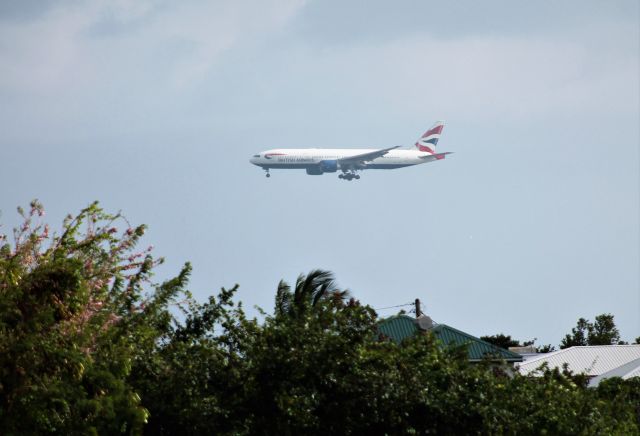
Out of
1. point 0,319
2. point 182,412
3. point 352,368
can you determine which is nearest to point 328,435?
point 352,368

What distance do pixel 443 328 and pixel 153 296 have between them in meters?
29.9

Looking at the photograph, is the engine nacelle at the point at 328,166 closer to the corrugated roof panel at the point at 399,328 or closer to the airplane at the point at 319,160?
the airplane at the point at 319,160

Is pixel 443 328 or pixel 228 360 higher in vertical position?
pixel 443 328

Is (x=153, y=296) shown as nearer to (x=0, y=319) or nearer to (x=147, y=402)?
(x=147, y=402)

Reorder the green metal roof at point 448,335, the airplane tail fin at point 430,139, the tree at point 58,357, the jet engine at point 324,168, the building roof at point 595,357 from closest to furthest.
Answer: the tree at point 58,357 → the green metal roof at point 448,335 → the building roof at point 595,357 → the jet engine at point 324,168 → the airplane tail fin at point 430,139

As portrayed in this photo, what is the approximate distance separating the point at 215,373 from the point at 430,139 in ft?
571

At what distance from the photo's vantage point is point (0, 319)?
1524cm

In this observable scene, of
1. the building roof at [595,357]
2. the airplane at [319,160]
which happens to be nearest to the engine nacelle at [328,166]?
Result: the airplane at [319,160]

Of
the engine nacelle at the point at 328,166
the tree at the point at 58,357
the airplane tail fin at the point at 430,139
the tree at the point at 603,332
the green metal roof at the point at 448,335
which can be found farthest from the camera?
the airplane tail fin at the point at 430,139

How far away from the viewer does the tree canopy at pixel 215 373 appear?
50.5 ft

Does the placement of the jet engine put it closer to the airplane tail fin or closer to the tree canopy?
the airplane tail fin

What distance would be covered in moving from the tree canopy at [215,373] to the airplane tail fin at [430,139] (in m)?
171

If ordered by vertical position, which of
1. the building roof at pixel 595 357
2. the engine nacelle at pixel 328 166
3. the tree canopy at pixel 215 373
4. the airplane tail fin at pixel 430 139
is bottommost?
the tree canopy at pixel 215 373

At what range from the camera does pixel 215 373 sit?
17797 millimetres
